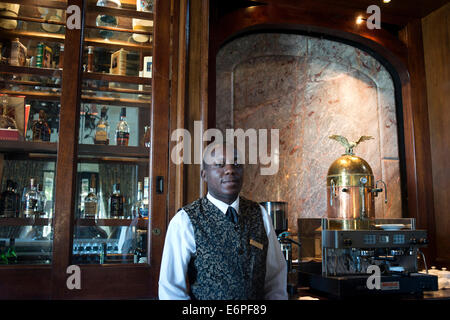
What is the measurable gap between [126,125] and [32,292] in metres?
0.91

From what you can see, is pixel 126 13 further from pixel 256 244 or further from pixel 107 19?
pixel 256 244

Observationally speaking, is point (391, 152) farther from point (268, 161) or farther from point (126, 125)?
point (126, 125)

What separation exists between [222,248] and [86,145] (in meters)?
0.97

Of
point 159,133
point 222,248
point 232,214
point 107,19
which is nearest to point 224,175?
point 232,214

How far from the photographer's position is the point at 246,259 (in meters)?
1.50

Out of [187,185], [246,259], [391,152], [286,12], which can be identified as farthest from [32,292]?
[391,152]

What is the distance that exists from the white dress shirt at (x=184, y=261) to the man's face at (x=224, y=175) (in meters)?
0.03

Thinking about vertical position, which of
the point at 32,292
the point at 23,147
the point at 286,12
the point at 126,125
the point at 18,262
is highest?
the point at 286,12

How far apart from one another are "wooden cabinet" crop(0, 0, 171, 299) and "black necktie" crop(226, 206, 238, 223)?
0.60m

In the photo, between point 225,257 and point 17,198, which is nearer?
point 225,257

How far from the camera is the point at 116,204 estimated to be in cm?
210

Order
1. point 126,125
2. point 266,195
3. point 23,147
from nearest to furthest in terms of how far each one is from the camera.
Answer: point 23,147
point 126,125
point 266,195

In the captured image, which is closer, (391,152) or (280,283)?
(280,283)

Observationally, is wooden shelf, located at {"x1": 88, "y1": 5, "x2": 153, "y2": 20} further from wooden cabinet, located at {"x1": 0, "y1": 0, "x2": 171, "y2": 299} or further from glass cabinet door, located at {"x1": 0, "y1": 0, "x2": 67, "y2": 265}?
glass cabinet door, located at {"x1": 0, "y1": 0, "x2": 67, "y2": 265}
